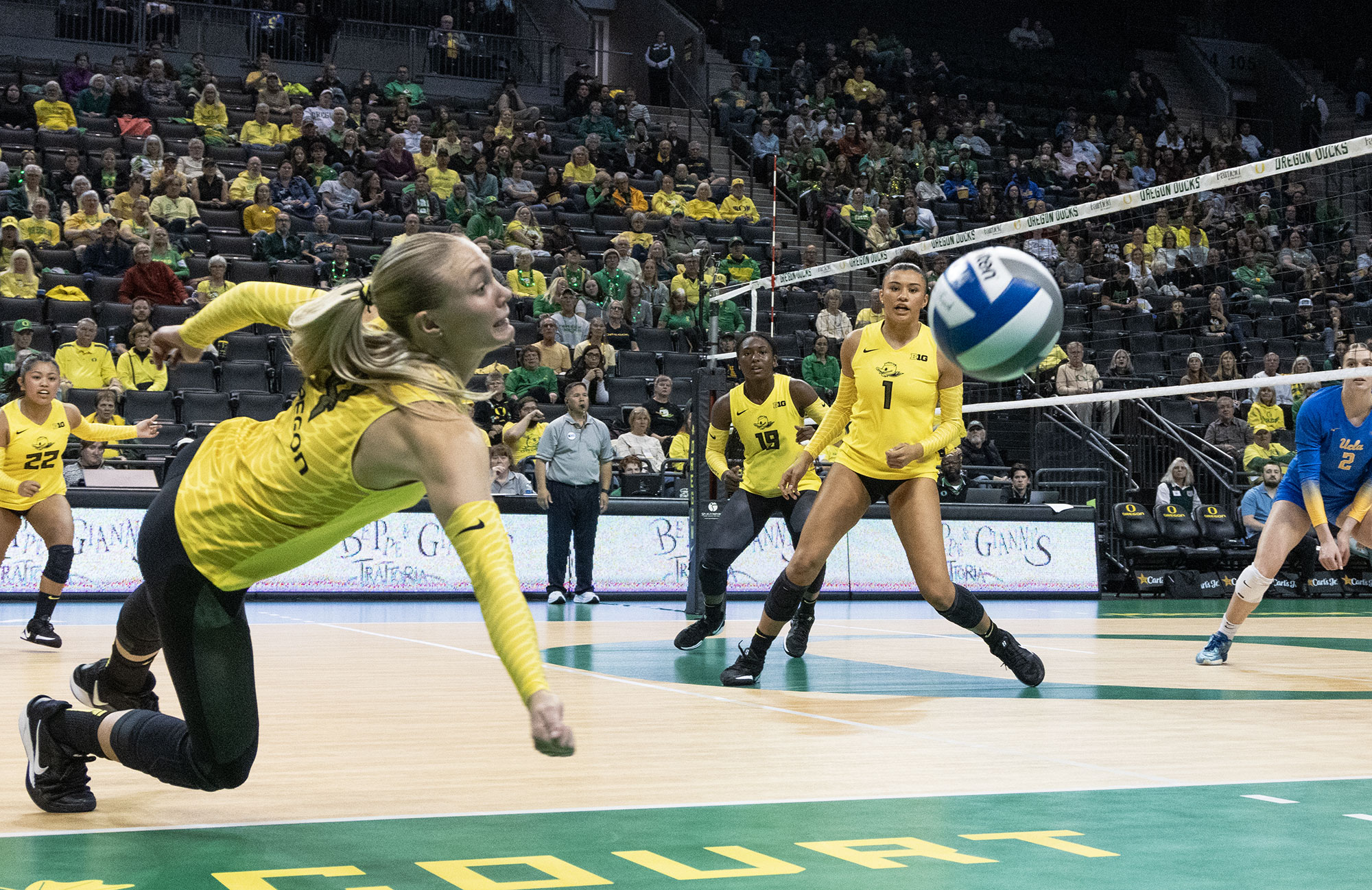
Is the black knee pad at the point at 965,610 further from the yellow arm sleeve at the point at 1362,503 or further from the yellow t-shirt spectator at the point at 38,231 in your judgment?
the yellow t-shirt spectator at the point at 38,231

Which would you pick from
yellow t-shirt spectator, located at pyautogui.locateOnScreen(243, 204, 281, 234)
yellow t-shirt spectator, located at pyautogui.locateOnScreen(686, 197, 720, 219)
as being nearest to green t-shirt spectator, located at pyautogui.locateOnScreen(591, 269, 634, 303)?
yellow t-shirt spectator, located at pyautogui.locateOnScreen(686, 197, 720, 219)

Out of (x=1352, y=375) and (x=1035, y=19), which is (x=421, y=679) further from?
(x=1035, y=19)

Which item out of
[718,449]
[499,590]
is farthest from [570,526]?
[499,590]

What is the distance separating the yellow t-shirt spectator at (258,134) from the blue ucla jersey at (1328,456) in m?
14.8

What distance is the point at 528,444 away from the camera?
1497cm

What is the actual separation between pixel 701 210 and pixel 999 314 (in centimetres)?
1542

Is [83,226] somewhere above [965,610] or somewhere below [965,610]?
above

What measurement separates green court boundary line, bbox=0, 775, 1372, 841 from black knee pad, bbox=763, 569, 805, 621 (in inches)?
110

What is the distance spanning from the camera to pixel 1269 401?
59.0 ft

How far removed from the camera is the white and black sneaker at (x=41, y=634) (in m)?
8.48

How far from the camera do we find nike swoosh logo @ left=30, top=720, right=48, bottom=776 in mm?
3656

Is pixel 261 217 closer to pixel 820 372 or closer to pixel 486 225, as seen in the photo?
pixel 486 225

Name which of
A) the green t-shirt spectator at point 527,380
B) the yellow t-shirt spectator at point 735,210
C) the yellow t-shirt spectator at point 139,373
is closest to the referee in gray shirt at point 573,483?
the green t-shirt spectator at point 527,380

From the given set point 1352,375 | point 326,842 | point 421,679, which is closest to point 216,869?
point 326,842
